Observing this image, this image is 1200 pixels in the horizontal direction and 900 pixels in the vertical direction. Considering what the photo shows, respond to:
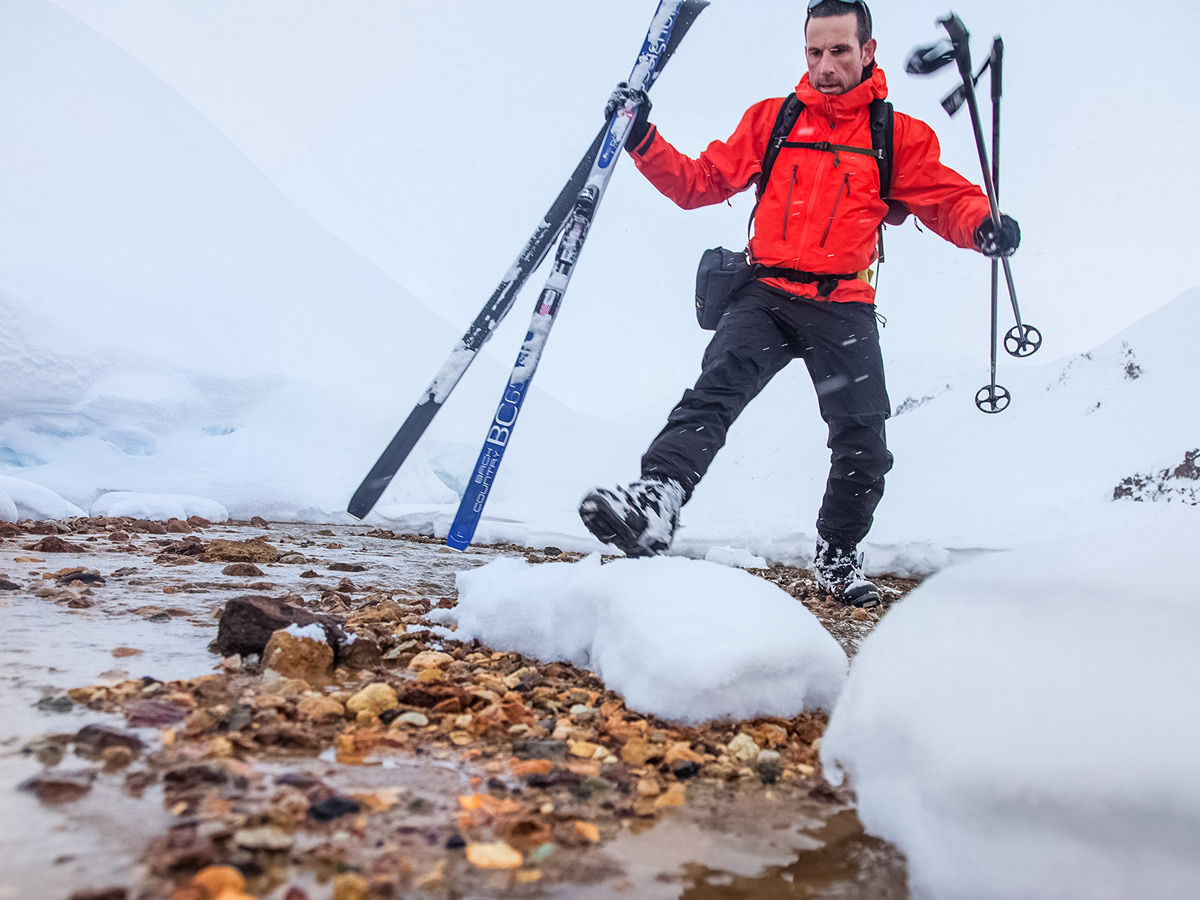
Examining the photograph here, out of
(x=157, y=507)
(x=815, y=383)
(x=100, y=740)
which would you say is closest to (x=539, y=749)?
(x=100, y=740)

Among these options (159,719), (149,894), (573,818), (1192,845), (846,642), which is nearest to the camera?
(149,894)

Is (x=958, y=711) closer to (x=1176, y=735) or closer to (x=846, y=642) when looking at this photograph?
(x=1176, y=735)

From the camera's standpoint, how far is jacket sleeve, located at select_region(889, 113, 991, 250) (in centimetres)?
272

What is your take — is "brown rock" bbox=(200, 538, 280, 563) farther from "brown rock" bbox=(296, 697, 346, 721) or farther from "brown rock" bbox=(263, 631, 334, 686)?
"brown rock" bbox=(296, 697, 346, 721)

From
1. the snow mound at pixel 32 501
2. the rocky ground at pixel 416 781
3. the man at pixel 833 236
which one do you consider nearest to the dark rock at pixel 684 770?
the rocky ground at pixel 416 781

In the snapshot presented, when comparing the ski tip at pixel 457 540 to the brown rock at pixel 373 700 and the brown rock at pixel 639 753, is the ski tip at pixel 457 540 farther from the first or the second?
the brown rock at pixel 639 753

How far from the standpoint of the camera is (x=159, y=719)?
3.28 feet

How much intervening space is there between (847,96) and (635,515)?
1740 mm

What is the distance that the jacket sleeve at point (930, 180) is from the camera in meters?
2.72

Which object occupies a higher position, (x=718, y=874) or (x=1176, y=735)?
(x=1176, y=735)

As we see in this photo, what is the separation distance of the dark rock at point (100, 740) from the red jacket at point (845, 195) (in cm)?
240

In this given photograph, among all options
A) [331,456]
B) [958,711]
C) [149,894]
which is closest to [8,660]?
[149,894]

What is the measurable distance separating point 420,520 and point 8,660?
205 inches

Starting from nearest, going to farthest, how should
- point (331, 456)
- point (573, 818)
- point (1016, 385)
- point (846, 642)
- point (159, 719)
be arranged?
point (573, 818) → point (159, 719) → point (846, 642) → point (331, 456) → point (1016, 385)
